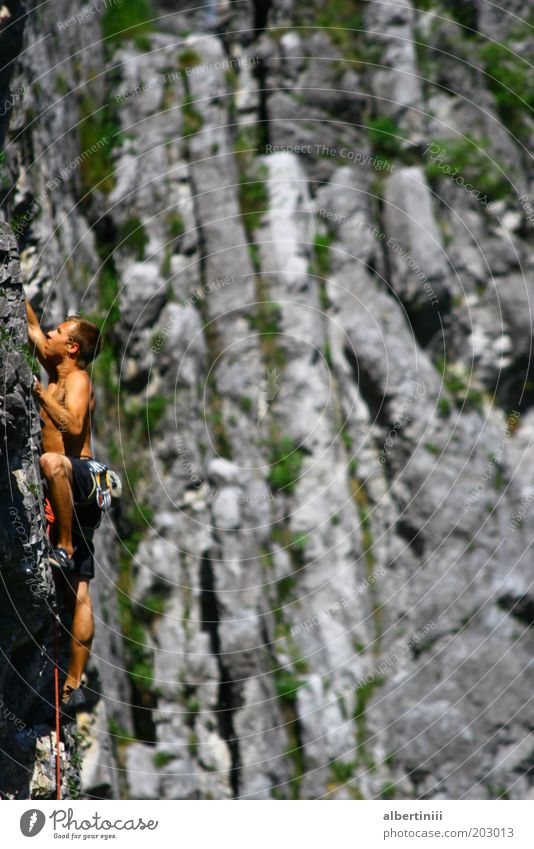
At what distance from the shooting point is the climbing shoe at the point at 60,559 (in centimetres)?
706

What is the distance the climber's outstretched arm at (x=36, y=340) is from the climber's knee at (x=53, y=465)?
31.9 inches

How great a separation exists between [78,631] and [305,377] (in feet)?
22.3

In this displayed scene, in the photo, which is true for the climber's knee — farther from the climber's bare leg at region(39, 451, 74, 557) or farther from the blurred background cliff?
the blurred background cliff

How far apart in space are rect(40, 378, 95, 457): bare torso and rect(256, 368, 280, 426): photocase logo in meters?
6.05

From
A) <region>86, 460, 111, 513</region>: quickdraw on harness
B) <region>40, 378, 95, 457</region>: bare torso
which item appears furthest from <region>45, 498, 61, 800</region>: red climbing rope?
<region>40, 378, 95, 457</region>: bare torso

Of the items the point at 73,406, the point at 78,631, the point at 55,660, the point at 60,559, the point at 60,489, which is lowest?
the point at 55,660

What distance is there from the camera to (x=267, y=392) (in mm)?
13453

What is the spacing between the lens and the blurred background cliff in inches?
486

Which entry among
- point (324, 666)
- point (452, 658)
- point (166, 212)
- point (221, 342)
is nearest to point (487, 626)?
point (452, 658)

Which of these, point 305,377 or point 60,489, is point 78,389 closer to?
point 60,489
